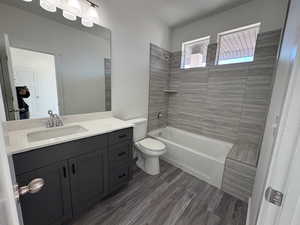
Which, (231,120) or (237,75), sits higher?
(237,75)

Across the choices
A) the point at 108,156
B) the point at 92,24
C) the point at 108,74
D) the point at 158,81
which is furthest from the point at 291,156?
the point at 158,81

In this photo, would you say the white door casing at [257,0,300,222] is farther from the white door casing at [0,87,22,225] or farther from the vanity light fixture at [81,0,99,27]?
the vanity light fixture at [81,0,99,27]

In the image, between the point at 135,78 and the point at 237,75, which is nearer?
the point at 237,75

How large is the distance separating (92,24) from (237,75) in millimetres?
2272

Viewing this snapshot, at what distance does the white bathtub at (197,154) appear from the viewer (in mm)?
1908

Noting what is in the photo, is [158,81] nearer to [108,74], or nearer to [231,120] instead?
[108,74]

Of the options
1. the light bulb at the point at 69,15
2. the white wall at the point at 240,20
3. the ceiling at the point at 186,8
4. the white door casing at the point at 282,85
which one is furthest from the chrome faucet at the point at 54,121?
the white wall at the point at 240,20

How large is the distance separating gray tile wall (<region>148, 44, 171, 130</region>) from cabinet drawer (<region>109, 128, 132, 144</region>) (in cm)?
110

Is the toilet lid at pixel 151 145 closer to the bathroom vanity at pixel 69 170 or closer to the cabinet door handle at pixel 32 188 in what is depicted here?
the bathroom vanity at pixel 69 170

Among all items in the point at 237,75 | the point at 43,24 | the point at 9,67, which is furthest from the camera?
the point at 237,75

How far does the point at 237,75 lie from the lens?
2.15m

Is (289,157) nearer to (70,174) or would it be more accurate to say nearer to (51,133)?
(70,174)

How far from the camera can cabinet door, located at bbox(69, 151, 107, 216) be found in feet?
4.05

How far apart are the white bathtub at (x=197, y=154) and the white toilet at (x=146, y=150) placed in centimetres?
36
